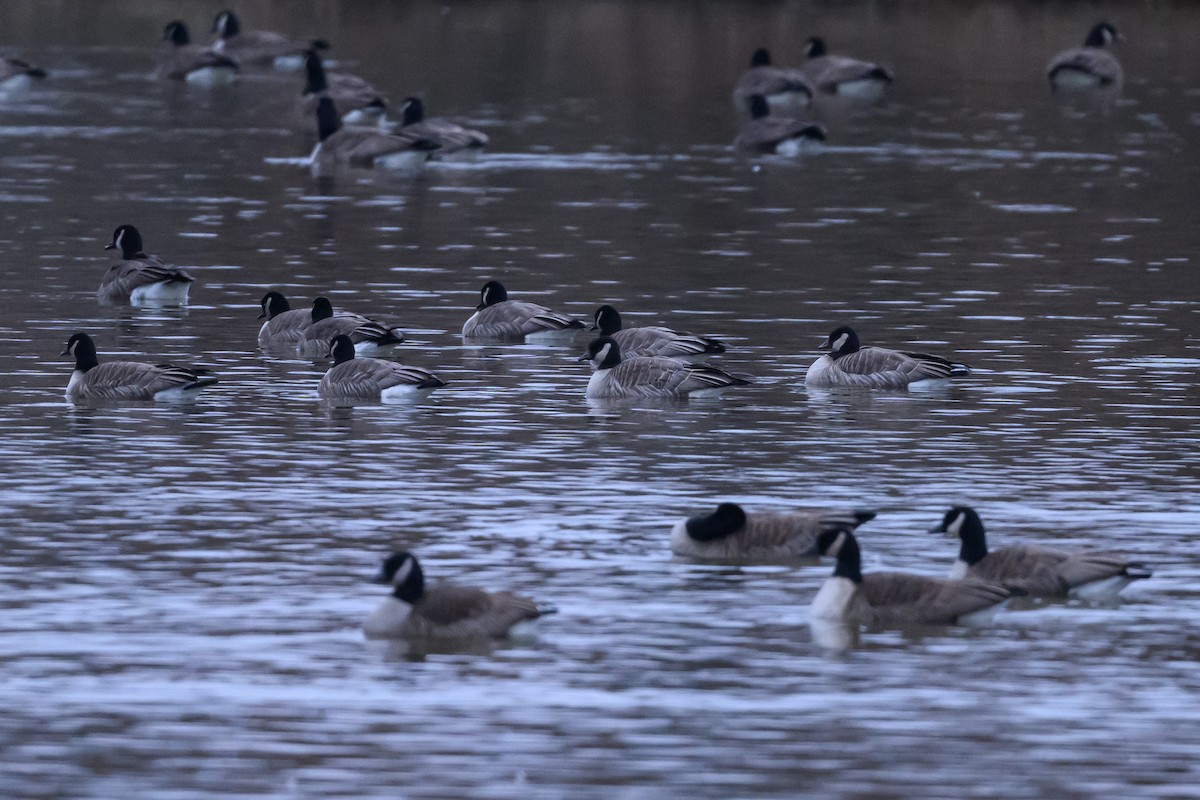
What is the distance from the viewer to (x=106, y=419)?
23266 millimetres

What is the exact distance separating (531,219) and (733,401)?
1472 cm

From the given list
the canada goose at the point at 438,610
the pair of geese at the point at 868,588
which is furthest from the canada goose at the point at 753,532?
the canada goose at the point at 438,610

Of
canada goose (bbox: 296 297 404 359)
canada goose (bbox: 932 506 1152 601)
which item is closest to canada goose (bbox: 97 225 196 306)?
canada goose (bbox: 296 297 404 359)

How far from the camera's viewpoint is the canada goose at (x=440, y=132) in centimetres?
4556

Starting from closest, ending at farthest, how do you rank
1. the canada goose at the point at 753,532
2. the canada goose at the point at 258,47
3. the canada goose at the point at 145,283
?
the canada goose at the point at 753,532, the canada goose at the point at 145,283, the canada goose at the point at 258,47

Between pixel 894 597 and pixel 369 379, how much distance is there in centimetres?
925

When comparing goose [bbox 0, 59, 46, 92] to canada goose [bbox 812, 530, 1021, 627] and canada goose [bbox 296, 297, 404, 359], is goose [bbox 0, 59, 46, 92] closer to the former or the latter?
canada goose [bbox 296, 297, 404, 359]

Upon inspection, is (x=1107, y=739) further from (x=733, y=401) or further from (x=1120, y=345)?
(x=1120, y=345)

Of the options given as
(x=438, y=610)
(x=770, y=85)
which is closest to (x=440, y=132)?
(x=770, y=85)

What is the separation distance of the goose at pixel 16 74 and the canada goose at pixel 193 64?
3.80 meters

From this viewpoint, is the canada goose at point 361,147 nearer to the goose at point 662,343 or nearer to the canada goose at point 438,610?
the goose at point 662,343

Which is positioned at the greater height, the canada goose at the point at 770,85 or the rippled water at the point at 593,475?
the canada goose at the point at 770,85

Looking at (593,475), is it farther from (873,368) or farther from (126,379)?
(126,379)

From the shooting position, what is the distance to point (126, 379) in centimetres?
2398
